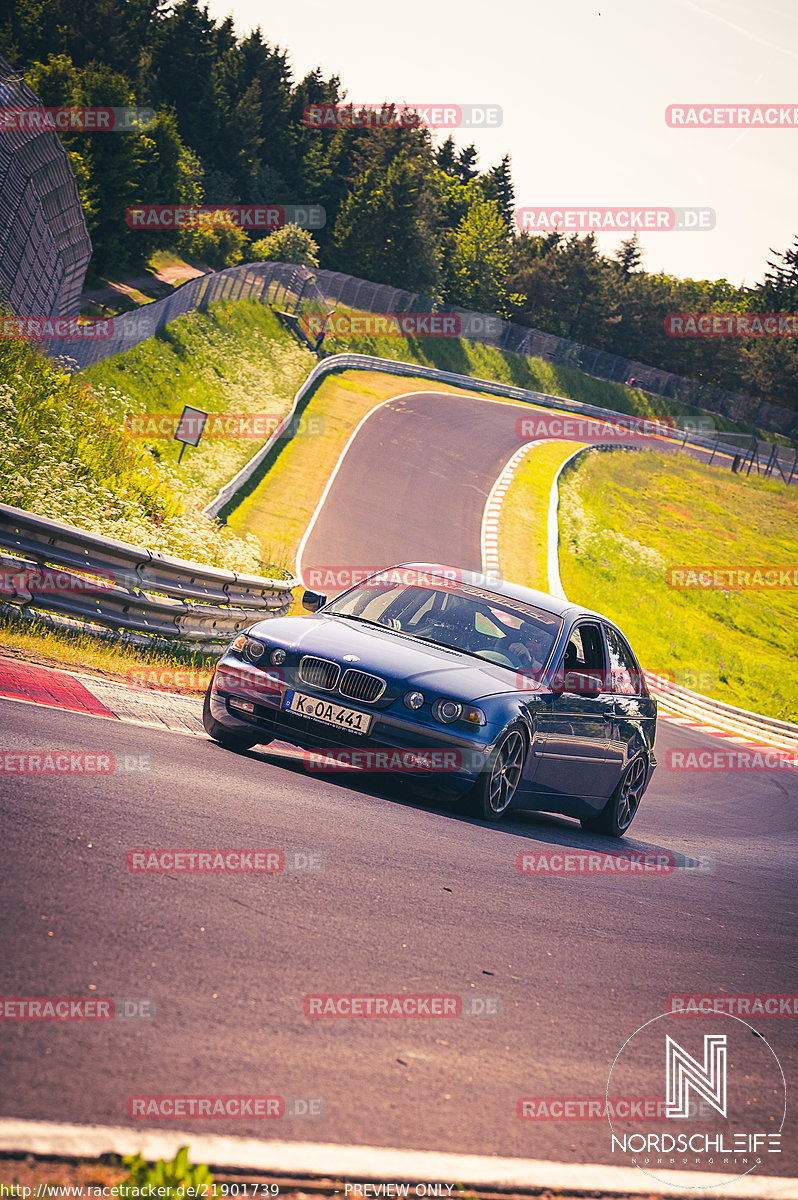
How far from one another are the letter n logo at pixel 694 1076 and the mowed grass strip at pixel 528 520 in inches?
855

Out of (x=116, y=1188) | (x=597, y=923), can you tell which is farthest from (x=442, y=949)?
(x=116, y=1188)

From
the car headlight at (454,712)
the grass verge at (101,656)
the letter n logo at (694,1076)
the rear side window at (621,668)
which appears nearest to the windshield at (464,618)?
the rear side window at (621,668)

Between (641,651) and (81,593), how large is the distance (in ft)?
64.0

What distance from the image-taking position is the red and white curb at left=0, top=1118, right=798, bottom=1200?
8.87 feet

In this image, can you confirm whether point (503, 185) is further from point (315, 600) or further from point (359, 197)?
point (315, 600)

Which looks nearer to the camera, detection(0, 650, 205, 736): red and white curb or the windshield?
detection(0, 650, 205, 736): red and white curb

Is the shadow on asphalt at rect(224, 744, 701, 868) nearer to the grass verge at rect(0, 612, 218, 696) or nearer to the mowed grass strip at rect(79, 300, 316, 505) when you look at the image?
the grass verge at rect(0, 612, 218, 696)

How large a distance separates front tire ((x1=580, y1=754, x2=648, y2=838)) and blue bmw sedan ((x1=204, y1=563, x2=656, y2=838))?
20 mm

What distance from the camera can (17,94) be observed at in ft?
52.8

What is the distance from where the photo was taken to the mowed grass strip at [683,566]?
2864cm

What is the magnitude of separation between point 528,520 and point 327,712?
1052 inches

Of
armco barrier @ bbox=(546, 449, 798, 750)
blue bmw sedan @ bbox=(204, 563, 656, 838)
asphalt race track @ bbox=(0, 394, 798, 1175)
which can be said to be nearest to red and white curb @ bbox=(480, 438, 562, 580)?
armco barrier @ bbox=(546, 449, 798, 750)

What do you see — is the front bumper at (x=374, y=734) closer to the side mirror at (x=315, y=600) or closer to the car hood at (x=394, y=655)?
the car hood at (x=394, y=655)

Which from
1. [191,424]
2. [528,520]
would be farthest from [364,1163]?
[528,520]
